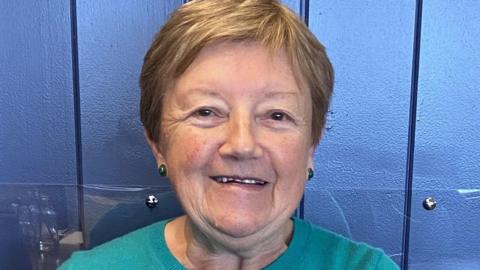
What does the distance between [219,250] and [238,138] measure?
27 centimetres

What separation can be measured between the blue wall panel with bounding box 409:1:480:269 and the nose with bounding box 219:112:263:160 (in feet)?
1.59

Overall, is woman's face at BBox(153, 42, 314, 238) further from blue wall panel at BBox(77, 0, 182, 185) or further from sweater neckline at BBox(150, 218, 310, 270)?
blue wall panel at BBox(77, 0, 182, 185)

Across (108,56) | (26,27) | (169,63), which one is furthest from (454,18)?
(26,27)

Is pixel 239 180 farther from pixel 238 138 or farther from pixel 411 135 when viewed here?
pixel 411 135

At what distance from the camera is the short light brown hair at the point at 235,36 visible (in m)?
0.89

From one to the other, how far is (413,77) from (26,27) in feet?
2.79

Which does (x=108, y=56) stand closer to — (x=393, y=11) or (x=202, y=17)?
(x=202, y=17)

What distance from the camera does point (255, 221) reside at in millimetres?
900

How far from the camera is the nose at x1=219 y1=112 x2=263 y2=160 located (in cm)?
85

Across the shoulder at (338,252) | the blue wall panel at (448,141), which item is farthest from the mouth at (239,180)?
the blue wall panel at (448,141)

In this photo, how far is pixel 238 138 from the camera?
0.86 meters

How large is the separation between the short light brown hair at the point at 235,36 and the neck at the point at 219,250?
10.1 inches

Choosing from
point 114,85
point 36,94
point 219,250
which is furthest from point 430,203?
point 36,94

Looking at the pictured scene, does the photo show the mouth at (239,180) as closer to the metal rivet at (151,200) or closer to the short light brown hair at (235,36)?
the short light brown hair at (235,36)
